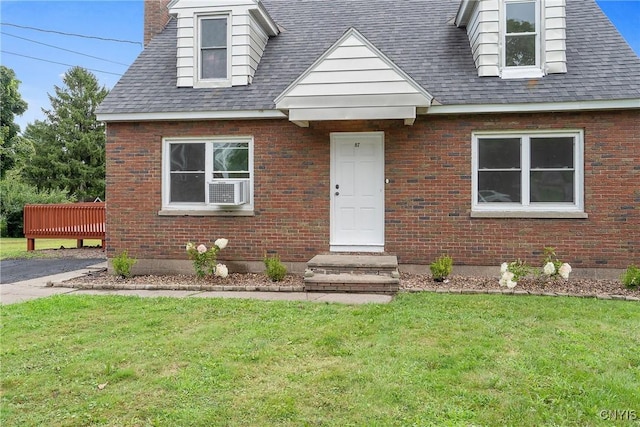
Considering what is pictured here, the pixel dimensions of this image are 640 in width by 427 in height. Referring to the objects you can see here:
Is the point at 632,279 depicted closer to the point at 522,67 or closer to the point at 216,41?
the point at 522,67

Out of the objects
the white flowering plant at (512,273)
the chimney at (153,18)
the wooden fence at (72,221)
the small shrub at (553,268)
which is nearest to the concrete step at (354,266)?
the white flowering plant at (512,273)

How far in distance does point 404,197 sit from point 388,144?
1024 millimetres

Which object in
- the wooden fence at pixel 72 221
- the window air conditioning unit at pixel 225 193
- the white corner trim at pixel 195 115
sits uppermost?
the white corner trim at pixel 195 115

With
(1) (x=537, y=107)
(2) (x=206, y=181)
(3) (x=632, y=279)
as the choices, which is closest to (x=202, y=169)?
(2) (x=206, y=181)

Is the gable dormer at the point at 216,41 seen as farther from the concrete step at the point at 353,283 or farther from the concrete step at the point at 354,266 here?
the concrete step at the point at 353,283

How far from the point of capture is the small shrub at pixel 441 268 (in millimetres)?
7465

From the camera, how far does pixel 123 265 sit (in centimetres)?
816

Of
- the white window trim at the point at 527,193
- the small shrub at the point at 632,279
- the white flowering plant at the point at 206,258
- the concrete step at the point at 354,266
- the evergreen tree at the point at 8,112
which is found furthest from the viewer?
the evergreen tree at the point at 8,112

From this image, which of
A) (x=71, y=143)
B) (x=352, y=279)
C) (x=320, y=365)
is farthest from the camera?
(x=71, y=143)

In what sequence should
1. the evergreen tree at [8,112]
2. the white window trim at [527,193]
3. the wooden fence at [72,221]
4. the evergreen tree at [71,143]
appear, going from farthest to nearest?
the evergreen tree at [71,143]
the evergreen tree at [8,112]
the wooden fence at [72,221]
the white window trim at [527,193]

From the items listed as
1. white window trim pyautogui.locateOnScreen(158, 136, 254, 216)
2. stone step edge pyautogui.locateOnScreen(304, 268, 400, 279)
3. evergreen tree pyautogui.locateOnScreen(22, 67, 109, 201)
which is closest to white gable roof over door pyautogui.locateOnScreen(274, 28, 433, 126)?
white window trim pyautogui.locateOnScreen(158, 136, 254, 216)

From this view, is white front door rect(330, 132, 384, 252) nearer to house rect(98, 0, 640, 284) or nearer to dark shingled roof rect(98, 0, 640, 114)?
house rect(98, 0, 640, 284)

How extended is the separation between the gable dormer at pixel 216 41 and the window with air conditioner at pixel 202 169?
1.26 meters

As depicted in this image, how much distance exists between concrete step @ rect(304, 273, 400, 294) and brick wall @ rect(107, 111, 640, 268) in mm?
1308
